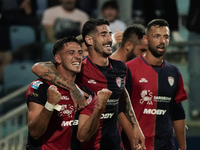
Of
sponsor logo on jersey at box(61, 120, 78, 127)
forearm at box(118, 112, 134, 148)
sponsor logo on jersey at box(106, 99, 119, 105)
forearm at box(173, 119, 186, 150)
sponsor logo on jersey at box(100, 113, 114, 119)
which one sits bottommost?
forearm at box(173, 119, 186, 150)

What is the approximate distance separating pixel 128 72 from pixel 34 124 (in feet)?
4.47

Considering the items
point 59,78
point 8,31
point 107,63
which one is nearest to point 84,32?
point 107,63

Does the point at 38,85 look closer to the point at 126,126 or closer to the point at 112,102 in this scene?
the point at 112,102

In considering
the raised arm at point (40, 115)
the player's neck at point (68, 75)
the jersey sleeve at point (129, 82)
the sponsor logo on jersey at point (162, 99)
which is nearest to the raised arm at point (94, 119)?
the raised arm at point (40, 115)

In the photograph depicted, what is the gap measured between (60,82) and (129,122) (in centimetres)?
91

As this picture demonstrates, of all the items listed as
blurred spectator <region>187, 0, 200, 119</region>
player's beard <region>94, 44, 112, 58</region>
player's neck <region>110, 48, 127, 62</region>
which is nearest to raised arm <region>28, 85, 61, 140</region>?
player's beard <region>94, 44, 112, 58</region>

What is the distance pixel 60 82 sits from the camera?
3.04 meters

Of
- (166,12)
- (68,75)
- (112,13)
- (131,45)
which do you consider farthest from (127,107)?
(166,12)

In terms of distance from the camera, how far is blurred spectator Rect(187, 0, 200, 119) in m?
6.07

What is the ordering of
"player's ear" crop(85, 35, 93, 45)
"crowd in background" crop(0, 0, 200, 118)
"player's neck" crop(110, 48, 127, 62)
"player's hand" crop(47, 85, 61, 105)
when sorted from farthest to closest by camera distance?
"crowd in background" crop(0, 0, 200, 118)
"player's neck" crop(110, 48, 127, 62)
"player's ear" crop(85, 35, 93, 45)
"player's hand" crop(47, 85, 61, 105)

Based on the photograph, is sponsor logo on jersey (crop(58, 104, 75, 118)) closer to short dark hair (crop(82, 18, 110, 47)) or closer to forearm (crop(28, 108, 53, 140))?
forearm (crop(28, 108, 53, 140))

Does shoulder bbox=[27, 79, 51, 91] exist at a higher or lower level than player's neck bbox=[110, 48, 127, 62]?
lower

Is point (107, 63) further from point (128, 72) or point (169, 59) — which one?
point (169, 59)

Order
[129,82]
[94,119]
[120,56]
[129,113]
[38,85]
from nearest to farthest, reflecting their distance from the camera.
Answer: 1. [94,119]
2. [38,85]
3. [129,113]
4. [129,82]
5. [120,56]
